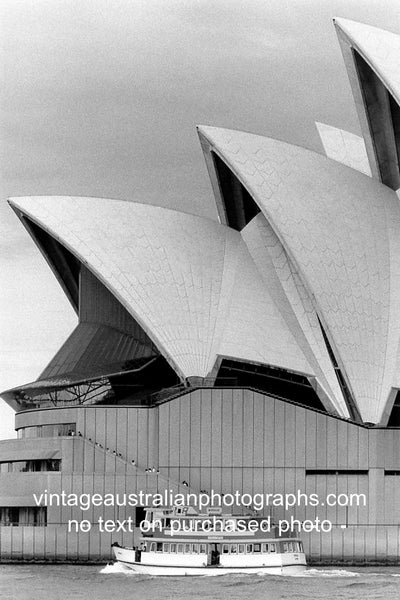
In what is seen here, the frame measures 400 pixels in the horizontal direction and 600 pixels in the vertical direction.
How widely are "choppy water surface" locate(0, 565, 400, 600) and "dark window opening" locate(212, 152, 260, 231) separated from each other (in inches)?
839

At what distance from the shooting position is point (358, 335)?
66625 mm

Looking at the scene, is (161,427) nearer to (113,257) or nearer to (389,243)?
(113,257)

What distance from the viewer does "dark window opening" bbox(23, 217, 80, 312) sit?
7506 centimetres

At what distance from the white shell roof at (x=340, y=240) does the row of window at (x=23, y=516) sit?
14.3 meters

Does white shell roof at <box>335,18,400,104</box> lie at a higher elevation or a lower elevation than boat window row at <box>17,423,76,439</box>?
higher

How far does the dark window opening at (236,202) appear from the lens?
244 feet

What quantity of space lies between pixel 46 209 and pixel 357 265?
14877 mm

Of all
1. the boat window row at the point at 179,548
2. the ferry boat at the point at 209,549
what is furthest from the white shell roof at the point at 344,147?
the boat window row at the point at 179,548

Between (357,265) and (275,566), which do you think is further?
(357,265)

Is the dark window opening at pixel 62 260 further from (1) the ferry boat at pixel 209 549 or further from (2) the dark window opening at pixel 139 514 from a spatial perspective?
(1) the ferry boat at pixel 209 549

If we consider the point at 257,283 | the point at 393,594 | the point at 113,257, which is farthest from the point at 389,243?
the point at 393,594

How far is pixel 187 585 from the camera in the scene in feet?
180

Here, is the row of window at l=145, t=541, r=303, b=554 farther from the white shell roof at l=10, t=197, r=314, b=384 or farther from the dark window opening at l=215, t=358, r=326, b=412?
the dark window opening at l=215, t=358, r=326, b=412

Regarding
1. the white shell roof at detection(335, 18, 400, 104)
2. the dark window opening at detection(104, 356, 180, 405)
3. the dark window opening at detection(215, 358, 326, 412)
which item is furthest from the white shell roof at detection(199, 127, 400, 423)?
the dark window opening at detection(104, 356, 180, 405)
